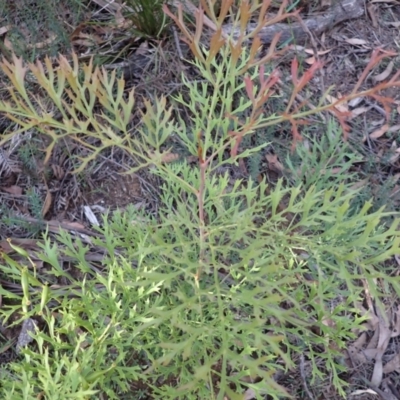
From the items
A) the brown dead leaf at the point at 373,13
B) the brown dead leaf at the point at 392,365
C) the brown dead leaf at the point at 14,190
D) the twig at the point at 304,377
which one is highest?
the brown dead leaf at the point at 373,13

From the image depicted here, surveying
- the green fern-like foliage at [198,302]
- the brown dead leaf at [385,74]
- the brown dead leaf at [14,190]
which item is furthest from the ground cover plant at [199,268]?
the brown dead leaf at [385,74]

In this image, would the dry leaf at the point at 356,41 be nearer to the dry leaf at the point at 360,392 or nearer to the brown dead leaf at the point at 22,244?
the dry leaf at the point at 360,392

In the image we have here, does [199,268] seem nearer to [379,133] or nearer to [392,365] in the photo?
[392,365]

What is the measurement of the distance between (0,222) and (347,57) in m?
1.71

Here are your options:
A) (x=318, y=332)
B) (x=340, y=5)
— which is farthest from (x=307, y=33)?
(x=318, y=332)

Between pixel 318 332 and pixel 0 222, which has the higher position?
pixel 0 222

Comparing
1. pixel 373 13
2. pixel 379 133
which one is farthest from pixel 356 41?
pixel 379 133

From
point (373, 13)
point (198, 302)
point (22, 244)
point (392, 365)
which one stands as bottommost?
point (392, 365)

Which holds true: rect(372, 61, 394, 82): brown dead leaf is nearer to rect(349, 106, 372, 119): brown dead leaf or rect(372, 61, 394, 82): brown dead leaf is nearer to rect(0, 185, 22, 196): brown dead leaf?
rect(349, 106, 372, 119): brown dead leaf

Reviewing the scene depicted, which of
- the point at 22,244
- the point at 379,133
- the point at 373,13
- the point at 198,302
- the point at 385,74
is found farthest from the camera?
the point at 373,13

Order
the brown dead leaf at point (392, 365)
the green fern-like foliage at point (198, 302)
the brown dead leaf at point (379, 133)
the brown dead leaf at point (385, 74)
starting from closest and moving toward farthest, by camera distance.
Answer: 1. the green fern-like foliage at point (198, 302)
2. the brown dead leaf at point (392, 365)
3. the brown dead leaf at point (379, 133)
4. the brown dead leaf at point (385, 74)

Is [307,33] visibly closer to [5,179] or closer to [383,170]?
[383,170]

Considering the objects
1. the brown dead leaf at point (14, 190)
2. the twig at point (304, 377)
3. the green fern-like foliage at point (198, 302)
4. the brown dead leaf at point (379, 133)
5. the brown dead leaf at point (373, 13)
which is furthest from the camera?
the brown dead leaf at point (373, 13)

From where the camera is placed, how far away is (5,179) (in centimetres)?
229
